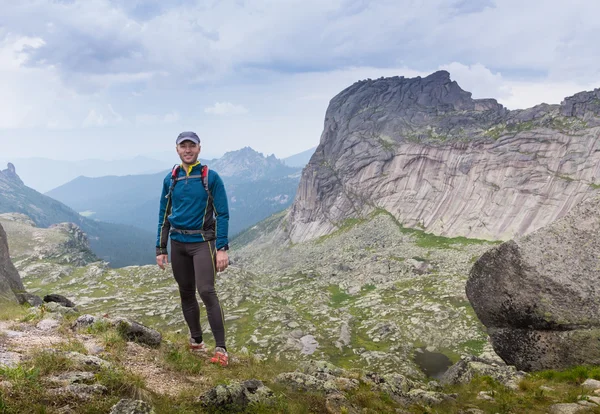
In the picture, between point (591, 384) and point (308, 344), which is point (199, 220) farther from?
point (308, 344)

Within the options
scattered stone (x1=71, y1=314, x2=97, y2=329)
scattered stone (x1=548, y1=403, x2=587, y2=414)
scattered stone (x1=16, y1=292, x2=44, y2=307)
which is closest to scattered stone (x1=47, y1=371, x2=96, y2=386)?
scattered stone (x1=71, y1=314, x2=97, y2=329)

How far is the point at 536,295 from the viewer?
13820 millimetres

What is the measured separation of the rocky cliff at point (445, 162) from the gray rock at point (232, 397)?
A: 7516 centimetres

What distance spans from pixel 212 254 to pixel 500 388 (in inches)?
389

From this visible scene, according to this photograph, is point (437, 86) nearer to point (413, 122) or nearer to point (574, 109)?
point (413, 122)

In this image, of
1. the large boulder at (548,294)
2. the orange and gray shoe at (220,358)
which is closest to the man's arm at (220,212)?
the orange and gray shoe at (220,358)

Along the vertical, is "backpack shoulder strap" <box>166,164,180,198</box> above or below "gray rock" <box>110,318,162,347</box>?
above

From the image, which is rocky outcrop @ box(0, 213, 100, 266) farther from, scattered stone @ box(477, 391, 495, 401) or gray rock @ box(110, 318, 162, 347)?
scattered stone @ box(477, 391, 495, 401)

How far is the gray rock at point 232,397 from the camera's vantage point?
21.8ft

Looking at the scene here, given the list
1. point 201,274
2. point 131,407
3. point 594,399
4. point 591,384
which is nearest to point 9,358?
point 131,407

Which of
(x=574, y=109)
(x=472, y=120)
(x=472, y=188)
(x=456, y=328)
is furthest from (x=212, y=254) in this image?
(x=472, y=120)

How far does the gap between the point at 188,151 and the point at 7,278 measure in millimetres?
16940

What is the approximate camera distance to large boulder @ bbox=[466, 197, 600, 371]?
1292 cm

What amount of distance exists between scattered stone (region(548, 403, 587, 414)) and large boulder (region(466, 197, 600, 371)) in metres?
4.72
